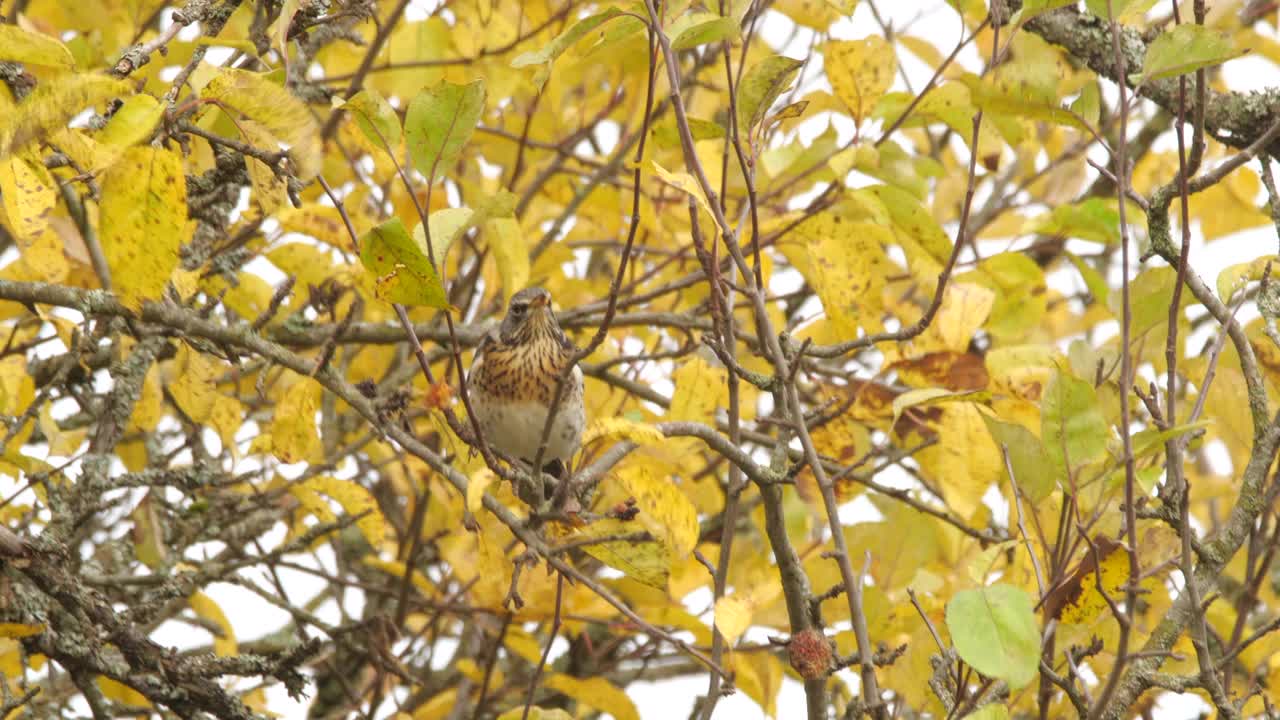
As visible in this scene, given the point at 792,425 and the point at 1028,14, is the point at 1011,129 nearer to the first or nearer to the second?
the point at 1028,14

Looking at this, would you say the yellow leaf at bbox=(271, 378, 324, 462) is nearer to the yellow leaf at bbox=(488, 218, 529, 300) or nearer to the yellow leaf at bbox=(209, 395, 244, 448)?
the yellow leaf at bbox=(209, 395, 244, 448)

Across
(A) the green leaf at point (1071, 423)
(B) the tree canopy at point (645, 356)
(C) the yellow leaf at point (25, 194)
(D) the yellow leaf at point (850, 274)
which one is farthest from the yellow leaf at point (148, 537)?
(A) the green leaf at point (1071, 423)

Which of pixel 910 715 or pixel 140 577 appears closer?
pixel 910 715

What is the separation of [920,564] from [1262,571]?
4.86 feet

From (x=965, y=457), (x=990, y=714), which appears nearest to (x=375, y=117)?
(x=990, y=714)

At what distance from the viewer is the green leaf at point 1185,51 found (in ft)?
7.32

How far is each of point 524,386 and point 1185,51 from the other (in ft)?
9.18

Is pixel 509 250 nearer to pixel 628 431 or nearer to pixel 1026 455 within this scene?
pixel 628 431

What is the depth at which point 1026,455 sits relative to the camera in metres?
2.40

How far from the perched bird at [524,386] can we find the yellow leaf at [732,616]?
198 centimetres

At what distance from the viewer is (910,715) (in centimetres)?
326

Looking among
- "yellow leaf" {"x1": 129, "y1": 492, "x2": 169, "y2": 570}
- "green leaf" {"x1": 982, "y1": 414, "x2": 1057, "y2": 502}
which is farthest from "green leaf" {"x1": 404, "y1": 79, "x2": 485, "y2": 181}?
"yellow leaf" {"x1": 129, "y1": 492, "x2": 169, "y2": 570}

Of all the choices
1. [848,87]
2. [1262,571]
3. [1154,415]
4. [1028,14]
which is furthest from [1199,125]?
[848,87]

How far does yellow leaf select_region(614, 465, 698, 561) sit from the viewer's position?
105 inches
